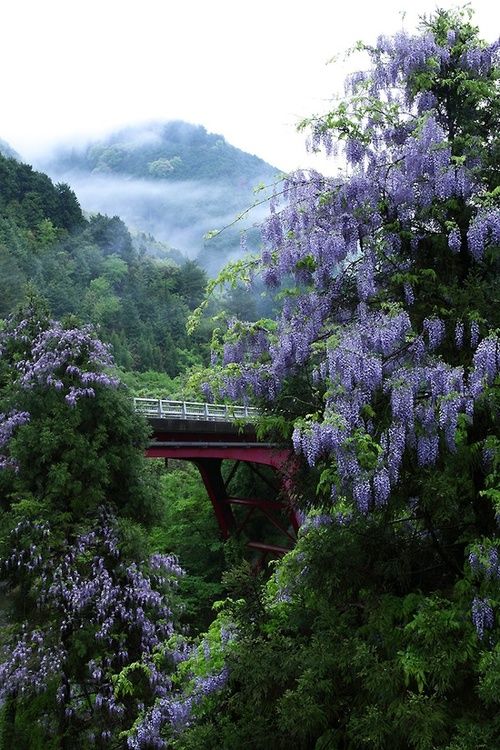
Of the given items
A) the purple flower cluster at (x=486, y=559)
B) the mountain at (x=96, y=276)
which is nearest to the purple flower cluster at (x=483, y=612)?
the purple flower cluster at (x=486, y=559)

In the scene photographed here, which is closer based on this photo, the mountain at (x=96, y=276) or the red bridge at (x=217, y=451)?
the red bridge at (x=217, y=451)

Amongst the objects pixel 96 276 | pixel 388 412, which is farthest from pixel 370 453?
pixel 96 276

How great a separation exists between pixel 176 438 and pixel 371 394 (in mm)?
15686

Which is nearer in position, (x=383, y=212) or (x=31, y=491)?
(x=383, y=212)

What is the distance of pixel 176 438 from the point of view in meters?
21.4

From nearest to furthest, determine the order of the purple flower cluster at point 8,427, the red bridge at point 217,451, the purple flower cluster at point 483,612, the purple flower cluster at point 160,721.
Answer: the purple flower cluster at point 483,612, the purple flower cluster at point 160,721, the purple flower cluster at point 8,427, the red bridge at point 217,451

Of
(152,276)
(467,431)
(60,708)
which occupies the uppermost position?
(152,276)

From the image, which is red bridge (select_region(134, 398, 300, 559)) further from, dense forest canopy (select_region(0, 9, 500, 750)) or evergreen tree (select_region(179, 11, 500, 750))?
evergreen tree (select_region(179, 11, 500, 750))

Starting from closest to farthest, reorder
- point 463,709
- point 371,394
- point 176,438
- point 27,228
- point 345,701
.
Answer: point 463,709 < point 345,701 < point 371,394 < point 176,438 < point 27,228

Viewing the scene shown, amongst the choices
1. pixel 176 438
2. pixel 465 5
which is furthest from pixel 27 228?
pixel 465 5

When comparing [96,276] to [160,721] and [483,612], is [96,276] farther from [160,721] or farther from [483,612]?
[483,612]

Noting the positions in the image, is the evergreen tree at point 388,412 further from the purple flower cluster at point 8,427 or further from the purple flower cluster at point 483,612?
the purple flower cluster at point 8,427

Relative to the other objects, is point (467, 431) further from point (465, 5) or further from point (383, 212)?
point (465, 5)

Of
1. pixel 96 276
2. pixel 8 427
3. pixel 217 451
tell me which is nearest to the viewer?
pixel 8 427
